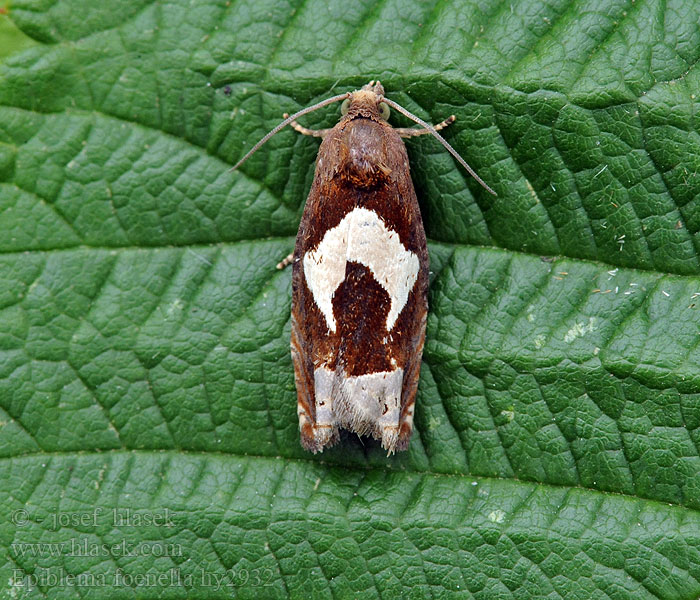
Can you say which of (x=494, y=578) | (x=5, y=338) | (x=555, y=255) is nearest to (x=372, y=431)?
(x=494, y=578)

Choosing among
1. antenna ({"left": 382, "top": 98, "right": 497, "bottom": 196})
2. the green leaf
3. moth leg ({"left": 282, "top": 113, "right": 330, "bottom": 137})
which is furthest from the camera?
moth leg ({"left": 282, "top": 113, "right": 330, "bottom": 137})

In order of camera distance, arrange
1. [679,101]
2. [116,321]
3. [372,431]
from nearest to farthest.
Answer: [679,101]
[372,431]
[116,321]

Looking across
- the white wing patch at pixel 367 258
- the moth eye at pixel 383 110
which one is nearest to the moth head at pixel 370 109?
the moth eye at pixel 383 110

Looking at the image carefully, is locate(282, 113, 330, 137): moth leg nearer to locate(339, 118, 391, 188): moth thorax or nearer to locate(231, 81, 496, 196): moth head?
locate(231, 81, 496, 196): moth head

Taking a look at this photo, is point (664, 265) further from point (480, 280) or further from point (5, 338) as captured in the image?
point (5, 338)

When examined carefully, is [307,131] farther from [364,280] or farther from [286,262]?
[364,280]

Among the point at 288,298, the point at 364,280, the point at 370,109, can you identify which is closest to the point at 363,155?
the point at 370,109

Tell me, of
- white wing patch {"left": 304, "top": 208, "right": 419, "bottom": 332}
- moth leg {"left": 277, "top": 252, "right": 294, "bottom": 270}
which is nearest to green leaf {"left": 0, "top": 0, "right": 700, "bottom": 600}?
moth leg {"left": 277, "top": 252, "right": 294, "bottom": 270}
